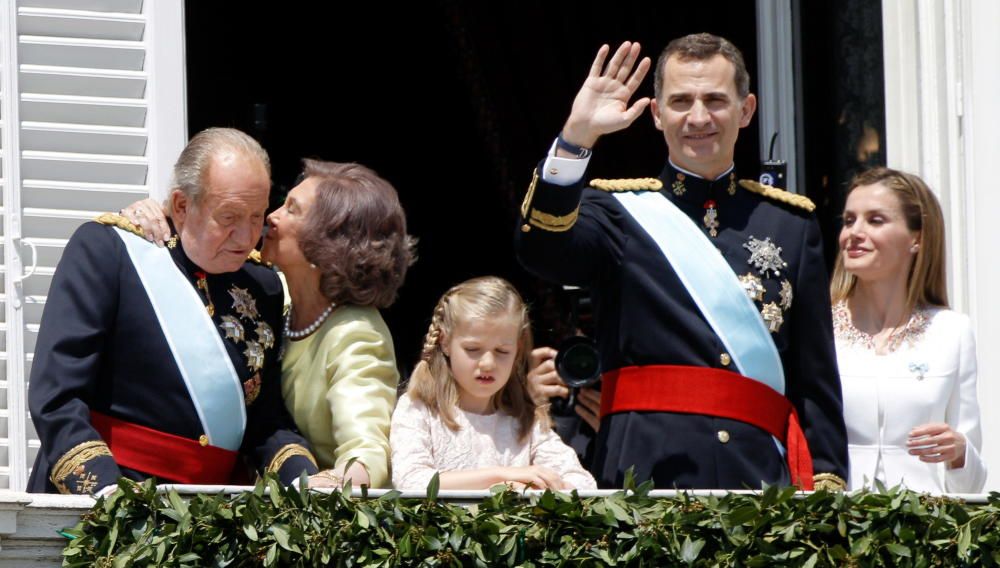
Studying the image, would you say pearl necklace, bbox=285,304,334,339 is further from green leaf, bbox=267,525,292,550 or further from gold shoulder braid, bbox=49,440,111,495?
green leaf, bbox=267,525,292,550

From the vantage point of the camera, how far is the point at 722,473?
4195mm

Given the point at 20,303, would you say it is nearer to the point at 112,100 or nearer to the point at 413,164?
the point at 112,100

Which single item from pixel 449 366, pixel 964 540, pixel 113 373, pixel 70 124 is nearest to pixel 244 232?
pixel 113 373

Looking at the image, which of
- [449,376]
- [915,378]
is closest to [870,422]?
[915,378]

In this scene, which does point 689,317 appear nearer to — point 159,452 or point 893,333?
point 893,333

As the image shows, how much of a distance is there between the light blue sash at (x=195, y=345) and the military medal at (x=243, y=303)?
0.29ft

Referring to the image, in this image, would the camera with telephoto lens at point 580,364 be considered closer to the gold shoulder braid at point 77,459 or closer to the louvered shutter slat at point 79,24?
the gold shoulder braid at point 77,459

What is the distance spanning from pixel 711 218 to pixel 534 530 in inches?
38.7

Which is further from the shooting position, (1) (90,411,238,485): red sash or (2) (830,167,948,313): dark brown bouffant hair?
(2) (830,167,948,313): dark brown bouffant hair

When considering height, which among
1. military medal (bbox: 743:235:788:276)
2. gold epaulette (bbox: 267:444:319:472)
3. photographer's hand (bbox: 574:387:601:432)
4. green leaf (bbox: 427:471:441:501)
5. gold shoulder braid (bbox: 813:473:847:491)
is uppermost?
military medal (bbox: 743:235:788:276)

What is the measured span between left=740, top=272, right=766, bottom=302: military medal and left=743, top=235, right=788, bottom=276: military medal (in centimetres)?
3

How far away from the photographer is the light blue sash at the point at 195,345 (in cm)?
410

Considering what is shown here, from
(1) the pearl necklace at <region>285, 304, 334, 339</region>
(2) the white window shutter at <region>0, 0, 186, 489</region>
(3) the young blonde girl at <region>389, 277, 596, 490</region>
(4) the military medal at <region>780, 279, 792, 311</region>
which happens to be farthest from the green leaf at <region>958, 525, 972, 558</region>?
(2) the white window shutter at <region>0, 0, 186, 489</region>

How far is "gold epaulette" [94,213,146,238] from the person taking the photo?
4164 millimetres
